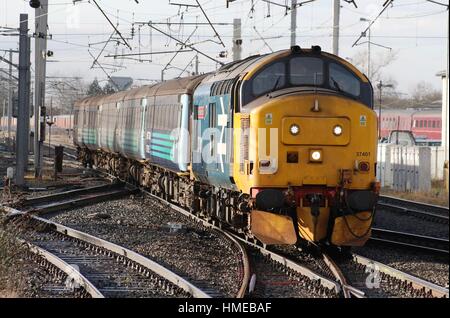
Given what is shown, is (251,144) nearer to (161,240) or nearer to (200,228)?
(161,240)

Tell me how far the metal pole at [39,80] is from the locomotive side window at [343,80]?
61.9 feet

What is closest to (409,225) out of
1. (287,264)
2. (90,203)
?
(287,264)

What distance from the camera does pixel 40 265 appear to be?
1258 cm

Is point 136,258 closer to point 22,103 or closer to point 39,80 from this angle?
point 22,103

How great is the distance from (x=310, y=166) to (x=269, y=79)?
62.6 inches

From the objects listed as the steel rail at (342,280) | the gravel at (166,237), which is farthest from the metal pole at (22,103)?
the steel rail at (342,280)

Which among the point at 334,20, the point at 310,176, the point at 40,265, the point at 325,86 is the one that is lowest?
the point at 40,265

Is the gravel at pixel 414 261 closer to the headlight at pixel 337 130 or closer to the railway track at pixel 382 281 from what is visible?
the railway track at pixel 382 281

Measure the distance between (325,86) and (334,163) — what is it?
128cm

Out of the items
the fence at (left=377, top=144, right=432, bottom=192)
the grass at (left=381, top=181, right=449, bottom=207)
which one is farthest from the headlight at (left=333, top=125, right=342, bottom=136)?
the fence at (left=377, top=144, right=432, bottom=192)

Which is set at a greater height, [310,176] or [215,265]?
[310,176]

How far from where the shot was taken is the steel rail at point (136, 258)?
10.1m

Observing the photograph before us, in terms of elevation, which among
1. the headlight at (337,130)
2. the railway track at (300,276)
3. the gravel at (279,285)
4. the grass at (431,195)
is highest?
the headlight at (337,130)

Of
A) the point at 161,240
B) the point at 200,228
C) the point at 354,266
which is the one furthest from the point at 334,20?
the point at 354,266
